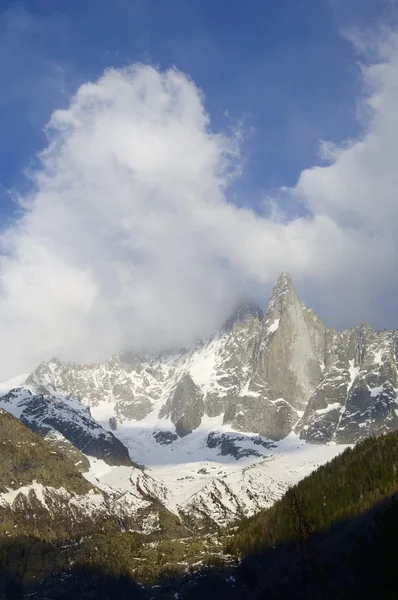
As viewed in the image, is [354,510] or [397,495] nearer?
[397,495]

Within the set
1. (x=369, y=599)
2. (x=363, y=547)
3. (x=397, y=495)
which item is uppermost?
(x=397, y=495)

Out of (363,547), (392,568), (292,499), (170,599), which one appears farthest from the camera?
(170,599)

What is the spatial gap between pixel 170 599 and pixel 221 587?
1609cm

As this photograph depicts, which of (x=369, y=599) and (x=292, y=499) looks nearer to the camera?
(x=369, y=599)

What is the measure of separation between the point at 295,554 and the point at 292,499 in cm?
7991

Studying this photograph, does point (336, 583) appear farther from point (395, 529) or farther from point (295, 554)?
point (395, 529)

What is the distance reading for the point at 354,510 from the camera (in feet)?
648

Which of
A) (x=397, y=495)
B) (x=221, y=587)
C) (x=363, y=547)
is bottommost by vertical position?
(x=363, y=547)

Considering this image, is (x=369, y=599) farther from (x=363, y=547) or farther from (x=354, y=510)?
(x=354, y=510)

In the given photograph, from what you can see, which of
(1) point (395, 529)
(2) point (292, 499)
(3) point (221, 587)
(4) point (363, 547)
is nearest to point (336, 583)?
(2) point (292, 499)

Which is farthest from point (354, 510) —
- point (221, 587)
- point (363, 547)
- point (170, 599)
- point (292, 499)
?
point (363, 547)

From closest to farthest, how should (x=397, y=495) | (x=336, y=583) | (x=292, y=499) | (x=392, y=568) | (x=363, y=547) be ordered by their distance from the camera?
1. (x=392, y=568)
2. (x=363, y=547)
3. (x=292, y=499)
4. (x=336, y=583)
5. (x=397, y=495)

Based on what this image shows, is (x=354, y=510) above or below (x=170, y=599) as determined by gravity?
above

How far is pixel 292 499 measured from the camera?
11781 centimetres
